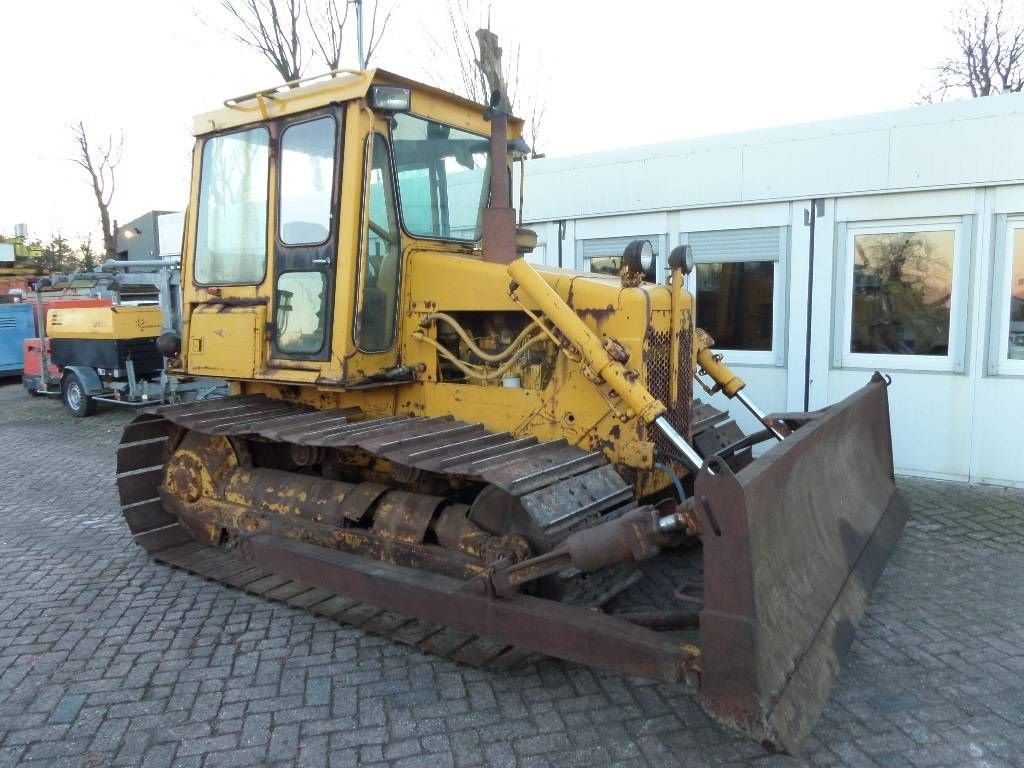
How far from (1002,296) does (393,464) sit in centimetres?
554

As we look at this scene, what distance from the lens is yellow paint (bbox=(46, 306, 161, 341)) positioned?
11352 mm

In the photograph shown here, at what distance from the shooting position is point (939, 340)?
22.9 ft

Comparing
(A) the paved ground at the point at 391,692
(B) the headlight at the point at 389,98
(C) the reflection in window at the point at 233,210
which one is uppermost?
(B) the headlight at the point at 389,98

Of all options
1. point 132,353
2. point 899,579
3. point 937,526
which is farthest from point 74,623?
point 132,353

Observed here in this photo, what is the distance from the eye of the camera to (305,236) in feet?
15.2

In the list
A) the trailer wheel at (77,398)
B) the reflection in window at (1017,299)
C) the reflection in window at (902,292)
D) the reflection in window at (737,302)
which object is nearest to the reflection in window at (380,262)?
the reflection in window at (737,302)

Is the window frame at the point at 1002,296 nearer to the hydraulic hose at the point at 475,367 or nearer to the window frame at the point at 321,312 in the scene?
the hydraulic hose at the point at 475,367

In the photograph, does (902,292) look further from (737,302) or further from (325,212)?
(325,212)

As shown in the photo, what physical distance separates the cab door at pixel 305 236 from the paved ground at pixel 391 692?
163 centimetres

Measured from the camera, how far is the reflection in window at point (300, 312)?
459cm

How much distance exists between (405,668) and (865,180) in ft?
19.4

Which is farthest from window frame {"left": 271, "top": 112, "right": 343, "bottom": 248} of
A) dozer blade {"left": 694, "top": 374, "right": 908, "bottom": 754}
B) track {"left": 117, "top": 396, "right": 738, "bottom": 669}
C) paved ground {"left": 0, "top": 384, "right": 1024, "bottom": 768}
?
dozer blade {"left": 694, "top": 374, "right": 908, "bottom": 754}

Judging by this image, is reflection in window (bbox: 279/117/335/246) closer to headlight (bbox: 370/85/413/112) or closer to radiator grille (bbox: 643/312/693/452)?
headlight (bbox: 370/85/413/112)

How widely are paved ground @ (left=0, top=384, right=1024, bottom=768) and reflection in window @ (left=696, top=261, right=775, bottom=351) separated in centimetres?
321
